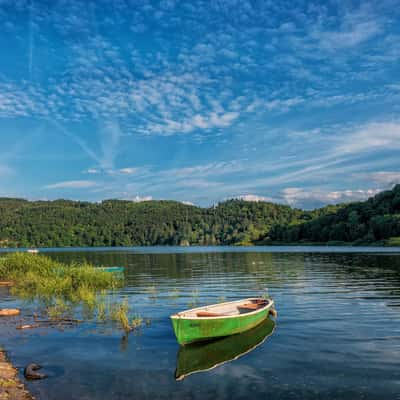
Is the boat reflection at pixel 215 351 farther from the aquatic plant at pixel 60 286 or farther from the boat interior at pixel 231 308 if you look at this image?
the aquatic plant at pixel 60 286

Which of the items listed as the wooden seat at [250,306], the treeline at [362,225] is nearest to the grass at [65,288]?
the wooden seat at [250,306]

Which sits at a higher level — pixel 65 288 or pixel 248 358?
pixel 65 288

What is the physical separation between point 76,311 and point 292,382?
17.4m

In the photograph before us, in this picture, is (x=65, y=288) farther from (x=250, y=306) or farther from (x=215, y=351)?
(x=215, y=351)

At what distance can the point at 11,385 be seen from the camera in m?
14.0

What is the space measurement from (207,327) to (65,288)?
66.8 feet

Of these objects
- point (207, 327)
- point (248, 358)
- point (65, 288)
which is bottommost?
point (248, 358)

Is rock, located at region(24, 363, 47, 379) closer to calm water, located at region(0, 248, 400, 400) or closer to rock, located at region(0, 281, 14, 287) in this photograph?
calm water, located at region(0, 248, 400, 400)

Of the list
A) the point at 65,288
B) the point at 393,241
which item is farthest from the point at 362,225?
the point at 65,288

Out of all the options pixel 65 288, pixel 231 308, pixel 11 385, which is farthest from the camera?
pixel 65 288

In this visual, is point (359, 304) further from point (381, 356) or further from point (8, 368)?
point (8, 368)

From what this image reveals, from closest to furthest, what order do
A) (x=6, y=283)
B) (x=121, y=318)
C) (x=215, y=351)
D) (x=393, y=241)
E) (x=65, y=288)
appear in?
(x=215, y=351) → (x=121, y=318) → (x=65, y=288) → (x=6, y=283) → (x=393, y=241)

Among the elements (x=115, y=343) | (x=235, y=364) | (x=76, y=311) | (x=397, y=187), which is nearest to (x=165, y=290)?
(x=76, y=311)

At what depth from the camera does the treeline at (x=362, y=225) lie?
150m
